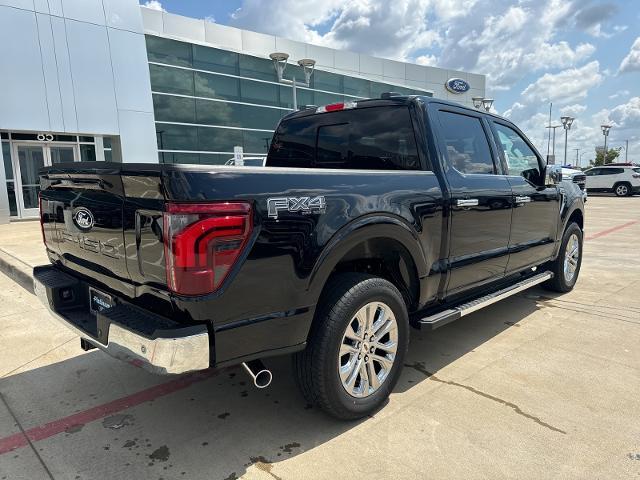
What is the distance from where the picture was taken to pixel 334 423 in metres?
2.82

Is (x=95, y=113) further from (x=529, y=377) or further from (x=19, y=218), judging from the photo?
(x=529, y=377)

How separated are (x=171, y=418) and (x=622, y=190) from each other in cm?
2955

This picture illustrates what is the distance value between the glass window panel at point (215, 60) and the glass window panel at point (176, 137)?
2.63 metres

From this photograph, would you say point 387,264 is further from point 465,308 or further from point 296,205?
point 296,205

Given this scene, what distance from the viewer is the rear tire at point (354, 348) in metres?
2.57

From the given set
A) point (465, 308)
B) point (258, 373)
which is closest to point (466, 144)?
point (465, 308)

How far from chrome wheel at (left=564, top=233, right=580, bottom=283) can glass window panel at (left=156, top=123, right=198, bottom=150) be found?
49.4ft

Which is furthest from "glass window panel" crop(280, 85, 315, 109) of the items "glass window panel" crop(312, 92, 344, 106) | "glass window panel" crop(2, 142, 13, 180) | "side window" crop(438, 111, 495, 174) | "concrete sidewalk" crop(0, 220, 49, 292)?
"side window" crop(438, 111, 495, 174)

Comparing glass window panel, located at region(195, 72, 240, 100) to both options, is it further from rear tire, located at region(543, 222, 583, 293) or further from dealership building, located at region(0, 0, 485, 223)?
rear tire, located at region(543, 222, 583, 293)

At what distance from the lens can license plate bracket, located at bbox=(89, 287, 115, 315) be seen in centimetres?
266

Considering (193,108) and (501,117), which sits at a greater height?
(193,108)

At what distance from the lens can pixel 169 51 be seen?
58.3 feet

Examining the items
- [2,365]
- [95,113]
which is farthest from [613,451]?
[95,113]

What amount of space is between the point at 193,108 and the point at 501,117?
16173 millimetres
